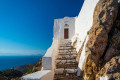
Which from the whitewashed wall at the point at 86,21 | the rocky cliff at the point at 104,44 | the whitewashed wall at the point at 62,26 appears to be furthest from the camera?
the whitewashed wall at the point at 62,26

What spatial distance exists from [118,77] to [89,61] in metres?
1.31

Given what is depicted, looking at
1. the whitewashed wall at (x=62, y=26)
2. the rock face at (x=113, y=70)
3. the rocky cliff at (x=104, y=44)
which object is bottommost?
the rock face at (x=113, y=70)

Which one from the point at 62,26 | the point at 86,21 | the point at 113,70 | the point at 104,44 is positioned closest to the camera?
the point at 113,70

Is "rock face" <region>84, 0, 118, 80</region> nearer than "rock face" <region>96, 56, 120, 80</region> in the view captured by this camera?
No

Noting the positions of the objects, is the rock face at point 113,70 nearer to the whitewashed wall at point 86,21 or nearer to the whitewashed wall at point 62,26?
the whitewashed wall at point 86,21

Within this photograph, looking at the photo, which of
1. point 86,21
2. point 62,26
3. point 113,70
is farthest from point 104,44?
point 62,26

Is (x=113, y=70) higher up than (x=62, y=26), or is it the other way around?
(x=62, y=26)

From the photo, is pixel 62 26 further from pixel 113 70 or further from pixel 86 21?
pixel 113 70

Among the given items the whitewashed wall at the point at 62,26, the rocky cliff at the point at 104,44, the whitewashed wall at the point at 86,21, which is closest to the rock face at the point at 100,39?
the rocky cliff at the point at 104,44

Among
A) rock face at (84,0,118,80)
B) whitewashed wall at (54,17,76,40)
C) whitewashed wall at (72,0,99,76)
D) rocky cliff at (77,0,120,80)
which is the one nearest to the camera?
rocky cliff at (77,0,120,80)

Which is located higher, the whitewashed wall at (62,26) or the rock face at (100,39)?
the whitewashed wall at (62,26)

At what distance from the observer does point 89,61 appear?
4141mm

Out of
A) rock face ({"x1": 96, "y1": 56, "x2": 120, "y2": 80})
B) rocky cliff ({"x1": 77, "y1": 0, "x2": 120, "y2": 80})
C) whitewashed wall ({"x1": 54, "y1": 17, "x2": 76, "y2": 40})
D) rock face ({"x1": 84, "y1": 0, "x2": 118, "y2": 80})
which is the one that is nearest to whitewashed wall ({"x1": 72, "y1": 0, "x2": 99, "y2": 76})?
rock face ({"x1": 84, "y1": 0, "x2": 118, "y2": 80})

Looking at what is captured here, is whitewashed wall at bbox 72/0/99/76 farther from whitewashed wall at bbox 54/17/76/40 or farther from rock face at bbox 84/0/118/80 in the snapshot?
whitewashed wall at bbox 54/17/76/40
